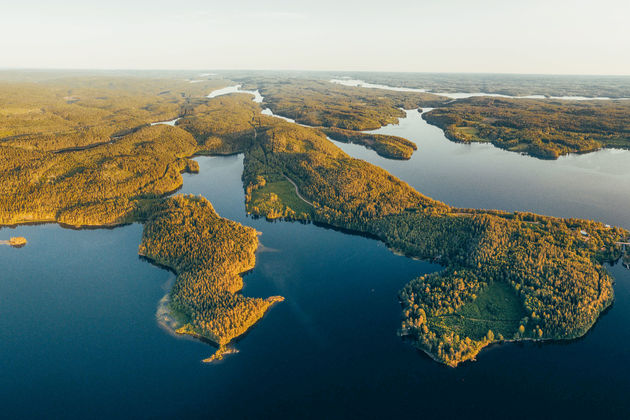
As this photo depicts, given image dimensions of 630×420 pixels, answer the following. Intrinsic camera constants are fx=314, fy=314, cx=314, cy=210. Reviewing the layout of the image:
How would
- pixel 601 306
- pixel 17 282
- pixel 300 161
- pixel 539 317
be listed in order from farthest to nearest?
1. pixel 300 161
2. pixel 17 282
3. pixel 601 306
4. pixel 539 317

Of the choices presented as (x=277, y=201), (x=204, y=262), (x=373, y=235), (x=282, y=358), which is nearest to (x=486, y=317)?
(x=373, y=235)


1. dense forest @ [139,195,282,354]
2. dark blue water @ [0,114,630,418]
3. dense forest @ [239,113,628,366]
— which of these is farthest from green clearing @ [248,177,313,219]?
dark blue water @ [0,114,630,418]

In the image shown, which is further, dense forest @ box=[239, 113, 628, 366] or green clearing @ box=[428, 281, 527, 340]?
dense forest @ box=[239, 113, 628, 366]

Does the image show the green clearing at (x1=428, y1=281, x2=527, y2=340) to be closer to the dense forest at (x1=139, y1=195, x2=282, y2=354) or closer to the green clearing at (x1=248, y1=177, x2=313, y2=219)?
the dense forest at (x1=139, y1=195, x2=282, y2=354)

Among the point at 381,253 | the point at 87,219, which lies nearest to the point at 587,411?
the point at 381,253

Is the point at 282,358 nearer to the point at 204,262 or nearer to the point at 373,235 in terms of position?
the point at 204,262

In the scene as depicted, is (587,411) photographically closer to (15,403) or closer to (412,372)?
(412,372)
